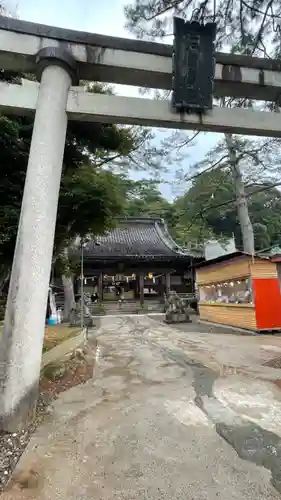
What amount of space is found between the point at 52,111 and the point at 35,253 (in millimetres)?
1595

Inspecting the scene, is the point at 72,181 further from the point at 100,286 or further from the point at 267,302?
the point at 100,286

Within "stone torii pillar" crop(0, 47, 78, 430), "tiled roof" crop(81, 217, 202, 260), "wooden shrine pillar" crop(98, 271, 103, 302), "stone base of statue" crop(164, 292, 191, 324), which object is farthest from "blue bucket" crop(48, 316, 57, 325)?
"stone torii pillar" crop(0, 47, 78, 430)

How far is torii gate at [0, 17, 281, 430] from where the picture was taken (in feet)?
9.00

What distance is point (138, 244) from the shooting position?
21.8m

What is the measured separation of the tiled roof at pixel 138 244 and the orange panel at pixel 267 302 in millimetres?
10474

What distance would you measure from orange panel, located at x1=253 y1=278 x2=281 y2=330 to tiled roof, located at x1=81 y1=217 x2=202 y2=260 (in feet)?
34.4

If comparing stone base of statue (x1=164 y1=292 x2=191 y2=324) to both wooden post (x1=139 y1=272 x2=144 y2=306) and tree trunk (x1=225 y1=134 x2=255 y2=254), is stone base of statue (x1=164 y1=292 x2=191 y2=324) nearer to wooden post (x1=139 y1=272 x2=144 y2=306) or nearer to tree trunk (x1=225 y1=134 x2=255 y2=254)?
tree trunk (x1=225 y1=134 x2=255 y2=254)

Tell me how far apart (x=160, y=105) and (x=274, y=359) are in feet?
16.0

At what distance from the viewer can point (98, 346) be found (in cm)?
750

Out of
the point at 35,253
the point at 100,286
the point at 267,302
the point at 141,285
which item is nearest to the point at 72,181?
the point at 35,253

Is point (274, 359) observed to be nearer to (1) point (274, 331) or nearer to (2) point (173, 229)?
(1) point (274, 331)

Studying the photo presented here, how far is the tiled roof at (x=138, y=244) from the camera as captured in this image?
64.4 feet

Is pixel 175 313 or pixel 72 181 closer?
pixel 72 181

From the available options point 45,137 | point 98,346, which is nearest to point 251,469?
point 45,137
